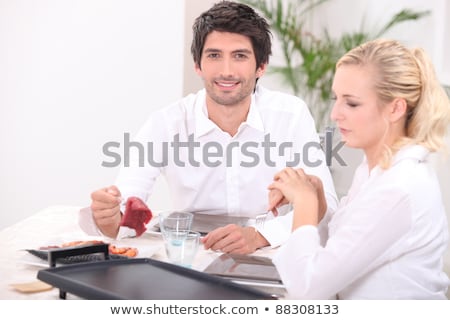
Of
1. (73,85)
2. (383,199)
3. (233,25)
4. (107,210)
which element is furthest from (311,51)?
(383,199)

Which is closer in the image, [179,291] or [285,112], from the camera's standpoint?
[179,291]

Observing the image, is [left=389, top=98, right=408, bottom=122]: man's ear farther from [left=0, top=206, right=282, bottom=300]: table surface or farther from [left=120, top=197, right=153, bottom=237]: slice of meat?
[left=120, top=197, right=153, bottom=237]: slice of meat

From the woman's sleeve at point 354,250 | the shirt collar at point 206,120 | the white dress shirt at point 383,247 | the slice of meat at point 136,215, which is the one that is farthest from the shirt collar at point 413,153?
the shirt collar at point 206,120

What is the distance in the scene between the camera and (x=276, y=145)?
2654 mm

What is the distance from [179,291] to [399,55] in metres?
0.75

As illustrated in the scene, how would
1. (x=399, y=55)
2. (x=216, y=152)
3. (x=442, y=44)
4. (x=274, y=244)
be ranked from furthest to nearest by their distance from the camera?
1. (x=442, y=44)
2. (x=216, y=152)
3. (x=274, y=244)
4. (x=399, y=55)

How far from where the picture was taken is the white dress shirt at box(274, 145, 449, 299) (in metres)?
1.46

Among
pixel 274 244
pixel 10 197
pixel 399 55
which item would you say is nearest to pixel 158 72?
pixel 10 197

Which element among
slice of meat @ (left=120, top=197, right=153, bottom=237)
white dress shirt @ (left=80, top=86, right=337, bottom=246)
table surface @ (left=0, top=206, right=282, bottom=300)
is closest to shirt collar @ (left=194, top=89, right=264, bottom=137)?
white dress shirt @ (left=80, top=86, right=337, bottom=246)

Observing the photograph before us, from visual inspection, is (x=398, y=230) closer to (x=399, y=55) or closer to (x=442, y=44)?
(x=399, y=55)

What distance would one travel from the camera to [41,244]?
1.90 m

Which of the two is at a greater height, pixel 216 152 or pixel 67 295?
pixel 216 152
